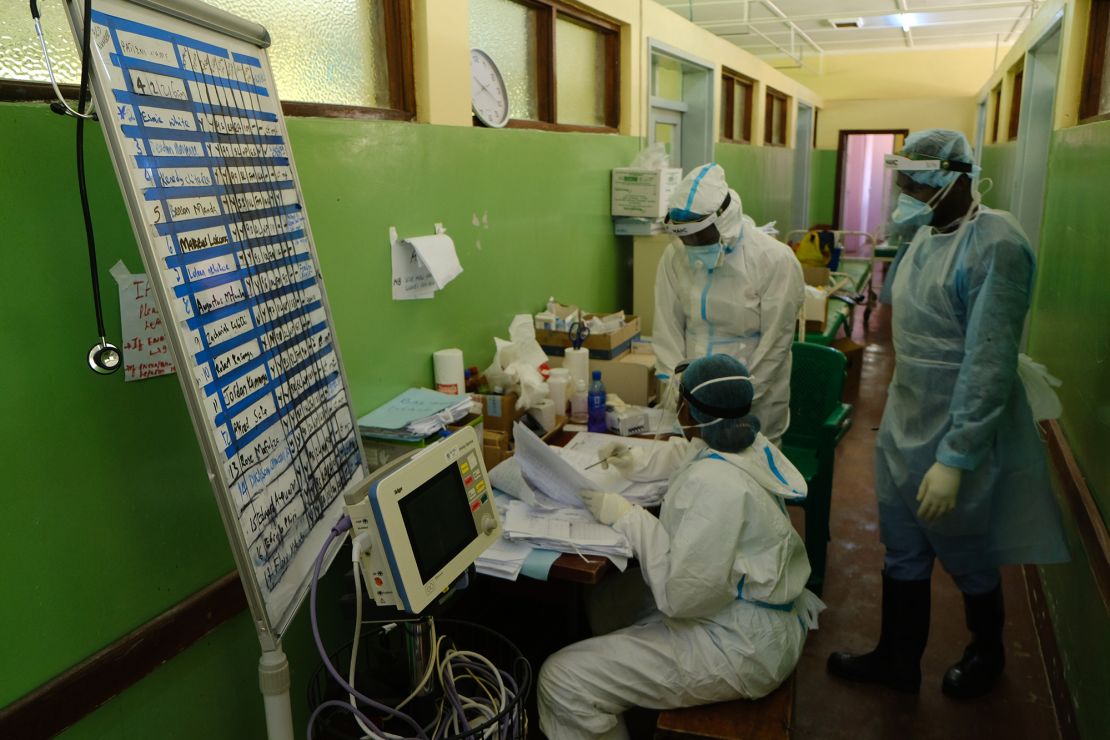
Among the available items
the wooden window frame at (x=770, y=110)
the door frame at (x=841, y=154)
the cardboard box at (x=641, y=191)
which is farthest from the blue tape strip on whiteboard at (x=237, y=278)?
the door frame at (x=841, y=154)

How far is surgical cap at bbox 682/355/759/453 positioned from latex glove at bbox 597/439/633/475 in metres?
0.36

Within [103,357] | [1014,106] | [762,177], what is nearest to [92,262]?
[103,357]

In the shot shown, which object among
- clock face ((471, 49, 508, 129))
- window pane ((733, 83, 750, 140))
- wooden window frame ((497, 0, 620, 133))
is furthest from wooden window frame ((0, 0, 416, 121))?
window pane ((733, 83, 750, 140))

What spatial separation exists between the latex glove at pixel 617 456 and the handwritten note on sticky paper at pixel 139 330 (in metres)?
1.22

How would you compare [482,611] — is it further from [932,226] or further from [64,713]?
[932,226]

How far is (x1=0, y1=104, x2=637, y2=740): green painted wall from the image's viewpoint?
4.24 feet

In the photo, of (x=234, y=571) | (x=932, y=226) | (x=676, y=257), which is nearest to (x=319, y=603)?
(x=234, y=571)

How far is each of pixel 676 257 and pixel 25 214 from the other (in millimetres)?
2179

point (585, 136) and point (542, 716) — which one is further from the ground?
point (585, 136)

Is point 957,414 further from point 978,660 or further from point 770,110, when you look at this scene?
point 770,110

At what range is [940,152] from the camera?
2.21 meters

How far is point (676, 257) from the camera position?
3.02 m

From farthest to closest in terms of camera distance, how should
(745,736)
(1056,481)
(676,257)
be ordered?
1. (676,257)
2. (1056,481)
3. (745,736)

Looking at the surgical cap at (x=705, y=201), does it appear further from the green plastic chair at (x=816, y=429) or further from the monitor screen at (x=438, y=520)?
the monitor screen at (x=438, y=520)
